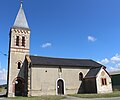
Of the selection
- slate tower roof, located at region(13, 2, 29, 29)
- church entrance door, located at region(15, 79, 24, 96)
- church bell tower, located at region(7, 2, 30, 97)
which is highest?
slate tower roof, located at region(13, 2, 29, 29)

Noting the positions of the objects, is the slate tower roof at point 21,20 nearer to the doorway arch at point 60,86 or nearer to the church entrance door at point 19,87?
the church entrance door at point 19,87

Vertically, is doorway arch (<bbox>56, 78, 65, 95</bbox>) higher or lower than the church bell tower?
lower

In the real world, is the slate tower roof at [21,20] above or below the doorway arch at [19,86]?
above

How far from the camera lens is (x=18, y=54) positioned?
3350 centimetres

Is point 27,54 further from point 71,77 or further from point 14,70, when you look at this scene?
point 71,77

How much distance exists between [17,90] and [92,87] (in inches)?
551

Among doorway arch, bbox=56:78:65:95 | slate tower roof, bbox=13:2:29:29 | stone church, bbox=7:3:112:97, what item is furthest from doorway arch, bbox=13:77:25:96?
slate tower roof, bbox=13:2:29:29

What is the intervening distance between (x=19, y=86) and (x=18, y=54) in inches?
231

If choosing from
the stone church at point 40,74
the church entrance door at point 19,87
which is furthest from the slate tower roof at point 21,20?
the church entrance door at point 19,87

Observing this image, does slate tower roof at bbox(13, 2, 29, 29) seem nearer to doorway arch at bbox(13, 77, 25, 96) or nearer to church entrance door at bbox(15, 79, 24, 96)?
doorway arch at bbox(13, 77, 25, 96)

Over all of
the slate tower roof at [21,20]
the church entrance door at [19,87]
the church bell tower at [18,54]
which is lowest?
the church entrance door at [19,87]

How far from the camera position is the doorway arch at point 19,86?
105 ft

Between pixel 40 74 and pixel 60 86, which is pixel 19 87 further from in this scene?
pixel 60 86

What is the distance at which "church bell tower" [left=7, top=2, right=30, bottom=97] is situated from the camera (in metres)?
31.6
